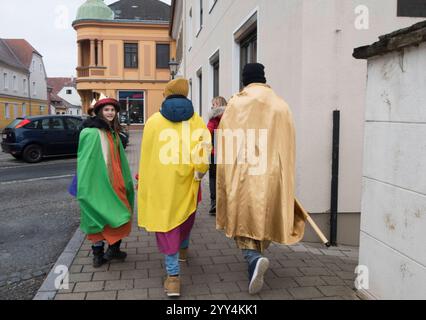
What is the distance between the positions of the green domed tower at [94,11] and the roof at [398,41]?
37.1 meters

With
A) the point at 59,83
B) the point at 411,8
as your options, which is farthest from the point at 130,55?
the point at 59,83

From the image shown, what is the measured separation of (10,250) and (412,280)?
14.3 ft

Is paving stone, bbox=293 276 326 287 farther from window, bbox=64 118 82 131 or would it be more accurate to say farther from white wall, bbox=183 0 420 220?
window, bbox=64 118 82 131

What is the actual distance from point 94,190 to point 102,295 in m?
0.97

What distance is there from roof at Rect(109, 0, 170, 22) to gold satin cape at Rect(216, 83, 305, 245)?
128ft

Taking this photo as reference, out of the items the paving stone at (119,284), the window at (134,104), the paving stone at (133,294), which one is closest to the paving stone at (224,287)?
the paving stone at (133,294)

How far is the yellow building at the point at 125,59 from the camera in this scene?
36.1 meters

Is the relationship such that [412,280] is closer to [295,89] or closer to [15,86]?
[295,89]

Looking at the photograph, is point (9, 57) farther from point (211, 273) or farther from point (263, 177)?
point (263, 177)

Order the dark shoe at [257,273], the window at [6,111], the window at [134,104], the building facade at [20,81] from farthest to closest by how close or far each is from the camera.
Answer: the building facade at [20,81]
the window at [6,111]
the window at [134,104]
the dark shoe at [257,273]

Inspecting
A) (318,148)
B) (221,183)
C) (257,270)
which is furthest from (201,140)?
(318,148)

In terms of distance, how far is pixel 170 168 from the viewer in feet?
11.8

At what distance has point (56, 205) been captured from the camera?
761 centimetres

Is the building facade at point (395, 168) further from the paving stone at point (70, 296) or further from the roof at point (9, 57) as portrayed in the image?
the roof at point (9, 57)
